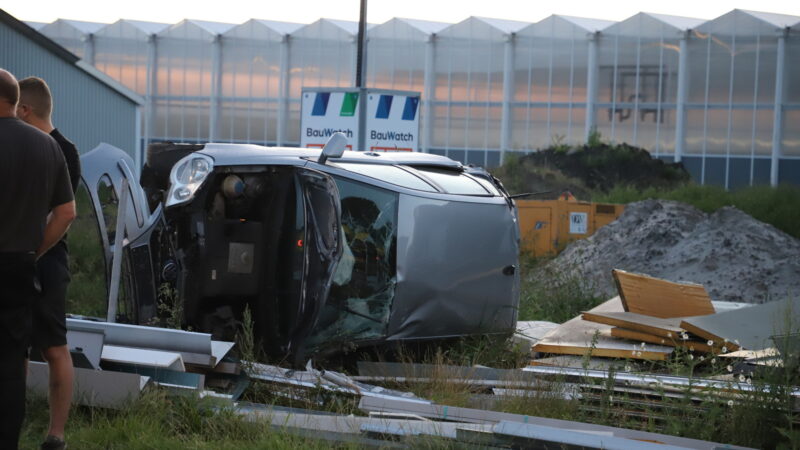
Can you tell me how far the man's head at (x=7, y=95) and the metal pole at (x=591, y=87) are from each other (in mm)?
29545

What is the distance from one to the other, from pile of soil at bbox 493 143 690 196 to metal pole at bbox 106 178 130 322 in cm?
2319

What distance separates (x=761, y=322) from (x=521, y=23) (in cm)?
2753

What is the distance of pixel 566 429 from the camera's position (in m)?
5.55

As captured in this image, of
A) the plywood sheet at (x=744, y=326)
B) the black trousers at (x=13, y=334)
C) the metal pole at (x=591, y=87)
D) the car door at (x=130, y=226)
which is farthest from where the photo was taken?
the metal pole at (x=591, y=87)

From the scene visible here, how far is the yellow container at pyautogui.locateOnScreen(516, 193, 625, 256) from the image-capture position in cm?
2012

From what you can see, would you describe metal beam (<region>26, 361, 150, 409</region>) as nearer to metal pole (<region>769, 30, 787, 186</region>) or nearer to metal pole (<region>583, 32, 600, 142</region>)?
metal pole (<region>769, 30, 787, 186</region>)

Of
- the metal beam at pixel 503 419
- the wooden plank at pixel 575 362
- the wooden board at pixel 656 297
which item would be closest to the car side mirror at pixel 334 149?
the metal beam at pixel 503 419

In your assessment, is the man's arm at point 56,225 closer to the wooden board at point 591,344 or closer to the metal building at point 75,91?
the wooden board at point 591,344

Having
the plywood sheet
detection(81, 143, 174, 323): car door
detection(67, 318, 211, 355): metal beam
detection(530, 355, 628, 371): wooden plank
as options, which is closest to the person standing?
detection(67, 318, 211, 355): metal beam

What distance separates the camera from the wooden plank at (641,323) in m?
7.86

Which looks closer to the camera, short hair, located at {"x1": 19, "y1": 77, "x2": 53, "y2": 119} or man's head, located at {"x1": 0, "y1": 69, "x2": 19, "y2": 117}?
man's head, located at {"x1": 0, "y1": 69, "x2": 19, "y2": 117}

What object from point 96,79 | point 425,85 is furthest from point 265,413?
→ point 425,85

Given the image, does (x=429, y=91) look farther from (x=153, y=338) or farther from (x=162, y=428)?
(x=162, y=428)

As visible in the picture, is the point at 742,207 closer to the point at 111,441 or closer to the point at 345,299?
the point at 345,299
